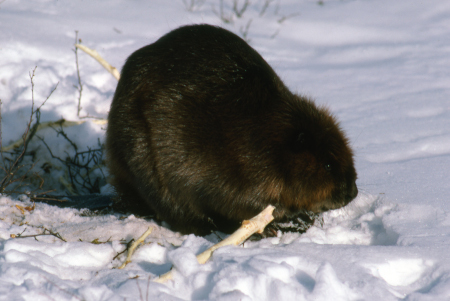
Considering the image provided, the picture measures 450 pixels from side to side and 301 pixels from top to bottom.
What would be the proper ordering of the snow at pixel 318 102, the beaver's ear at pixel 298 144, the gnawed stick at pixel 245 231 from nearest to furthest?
the snow at pixel 318 102, the gnawed stick at pixel 245 231, the beaver's ear at pixel 298 144

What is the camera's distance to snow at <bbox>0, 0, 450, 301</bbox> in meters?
1.62

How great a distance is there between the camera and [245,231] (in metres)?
2.04

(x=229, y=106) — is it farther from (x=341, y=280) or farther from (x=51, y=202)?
(x=51, y=202)

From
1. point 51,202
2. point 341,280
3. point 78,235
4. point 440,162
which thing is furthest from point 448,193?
point 51,202

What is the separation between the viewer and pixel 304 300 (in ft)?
4.96

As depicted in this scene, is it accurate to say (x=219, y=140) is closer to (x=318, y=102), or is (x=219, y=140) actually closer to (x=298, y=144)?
(x=298, y=144)

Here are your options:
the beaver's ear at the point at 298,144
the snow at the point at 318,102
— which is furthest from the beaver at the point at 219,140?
the snow at the point at 318,102

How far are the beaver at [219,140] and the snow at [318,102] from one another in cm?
19

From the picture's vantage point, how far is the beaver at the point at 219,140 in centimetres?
217

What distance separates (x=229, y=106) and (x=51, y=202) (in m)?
1.39

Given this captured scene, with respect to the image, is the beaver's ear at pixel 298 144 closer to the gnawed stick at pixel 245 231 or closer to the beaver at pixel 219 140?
the beaver at pixel 219 140

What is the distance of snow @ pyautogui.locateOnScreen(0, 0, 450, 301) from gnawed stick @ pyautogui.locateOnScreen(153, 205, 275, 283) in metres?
0.05

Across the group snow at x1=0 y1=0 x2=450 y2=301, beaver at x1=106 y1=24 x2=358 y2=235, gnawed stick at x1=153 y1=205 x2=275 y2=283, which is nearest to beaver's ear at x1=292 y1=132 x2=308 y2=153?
beaver at x1=106 y1=24 x2=358 y2=235

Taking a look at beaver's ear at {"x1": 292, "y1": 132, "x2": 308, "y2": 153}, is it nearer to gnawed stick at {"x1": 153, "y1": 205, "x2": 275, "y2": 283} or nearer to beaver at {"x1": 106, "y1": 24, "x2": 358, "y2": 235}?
beaver at {"x1": 106, "y1": 24, "x2": 358, "y2": 235}
